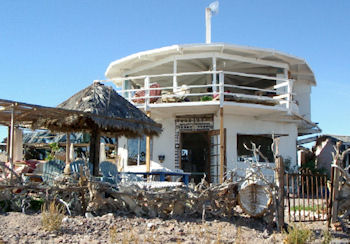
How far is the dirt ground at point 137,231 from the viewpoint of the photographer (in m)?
6.17

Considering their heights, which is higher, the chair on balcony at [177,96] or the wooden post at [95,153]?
the chair on balcony at [177,96]

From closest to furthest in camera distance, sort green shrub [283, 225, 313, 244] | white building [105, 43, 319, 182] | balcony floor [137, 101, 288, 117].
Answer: green shrub [283, 225, 313, 244], balcony floor [137, 101, 288, 117], white building [105, 43, 319, 182]

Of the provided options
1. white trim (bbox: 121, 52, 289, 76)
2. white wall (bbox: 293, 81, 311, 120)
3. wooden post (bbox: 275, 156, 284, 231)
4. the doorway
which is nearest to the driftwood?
wooden post (bbox: 275, 156, 284, 231)

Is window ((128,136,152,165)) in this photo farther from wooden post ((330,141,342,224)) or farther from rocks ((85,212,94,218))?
wooden post ((330,141,342,224))

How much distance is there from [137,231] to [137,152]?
9.54 meters

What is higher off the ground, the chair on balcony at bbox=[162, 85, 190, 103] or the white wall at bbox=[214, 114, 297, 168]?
the chair on balcony at bbox=[162, 85, 190, 103]

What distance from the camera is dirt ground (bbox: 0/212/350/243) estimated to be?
243 inches

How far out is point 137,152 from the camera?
1628cm

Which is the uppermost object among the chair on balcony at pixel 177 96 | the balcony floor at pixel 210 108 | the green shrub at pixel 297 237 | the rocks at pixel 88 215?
the chair on balcony at pixel 177 96

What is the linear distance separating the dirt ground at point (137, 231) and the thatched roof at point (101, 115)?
257 centimetres

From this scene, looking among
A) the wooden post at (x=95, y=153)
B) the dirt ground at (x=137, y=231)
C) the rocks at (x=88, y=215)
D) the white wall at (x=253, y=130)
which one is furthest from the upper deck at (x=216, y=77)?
the rocks at (x=88, y=215)

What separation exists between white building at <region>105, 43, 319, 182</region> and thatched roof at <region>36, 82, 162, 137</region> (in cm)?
380

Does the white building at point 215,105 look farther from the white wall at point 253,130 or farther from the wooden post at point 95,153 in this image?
the wooden post at point 95,153

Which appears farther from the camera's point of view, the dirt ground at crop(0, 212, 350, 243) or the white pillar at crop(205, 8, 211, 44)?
the white pillar at crop(205, 8, 211, 44)
